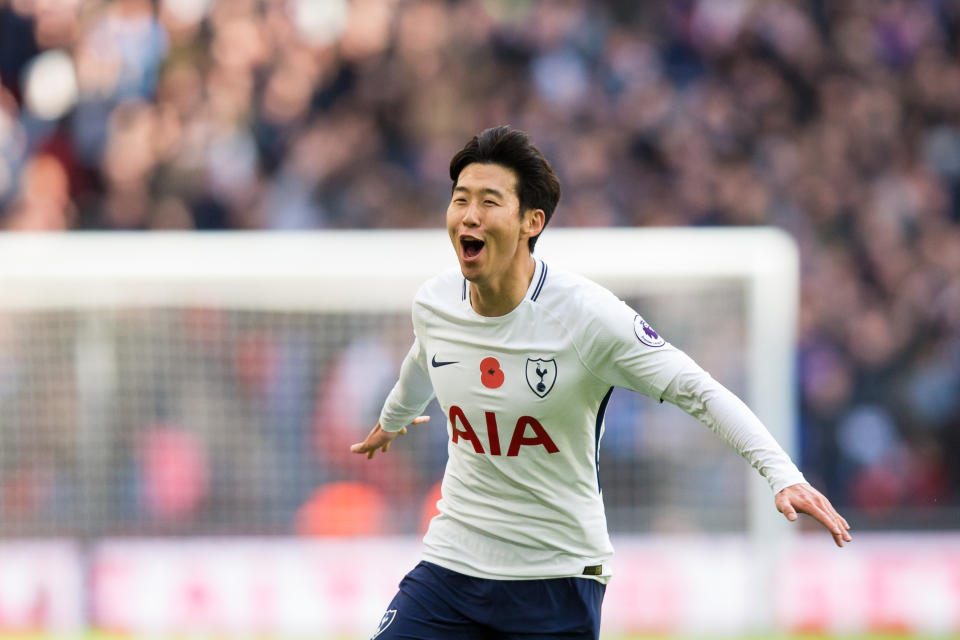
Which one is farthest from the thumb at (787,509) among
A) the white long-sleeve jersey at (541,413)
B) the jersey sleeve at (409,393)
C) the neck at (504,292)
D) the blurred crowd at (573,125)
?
the blurred crowd at (573,125)

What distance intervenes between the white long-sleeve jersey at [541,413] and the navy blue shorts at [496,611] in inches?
2.0

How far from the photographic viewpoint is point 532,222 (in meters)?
4.73

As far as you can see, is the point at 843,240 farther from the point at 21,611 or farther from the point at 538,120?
the point at 21,611

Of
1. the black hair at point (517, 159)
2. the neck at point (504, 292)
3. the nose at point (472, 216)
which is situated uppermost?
the black hair at point (517, 159)

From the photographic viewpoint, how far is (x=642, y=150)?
1405 centimetres

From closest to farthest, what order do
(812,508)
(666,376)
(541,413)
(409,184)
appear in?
(812,508) < (666,376) < (541,413) < (409,184)

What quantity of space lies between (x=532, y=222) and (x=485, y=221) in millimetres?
228

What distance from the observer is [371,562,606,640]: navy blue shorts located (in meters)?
4.56

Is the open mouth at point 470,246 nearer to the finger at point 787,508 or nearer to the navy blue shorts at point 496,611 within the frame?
the navy blue shorts at point 496,611

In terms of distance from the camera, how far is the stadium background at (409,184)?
35.1 ft

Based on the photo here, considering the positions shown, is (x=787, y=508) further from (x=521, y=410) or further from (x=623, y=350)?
(x=521, y=410)

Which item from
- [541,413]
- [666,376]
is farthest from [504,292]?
[666,376]

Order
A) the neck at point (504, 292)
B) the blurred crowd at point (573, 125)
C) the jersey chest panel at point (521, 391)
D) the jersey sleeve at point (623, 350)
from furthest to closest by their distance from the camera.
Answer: the blurred crowd at point (573, 125)
the neck at point (504, 292)
the jersey chest panel at point (521, 391)
the jersey sleeve at point (623, 350)

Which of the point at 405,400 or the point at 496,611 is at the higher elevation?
the point at 405,400
